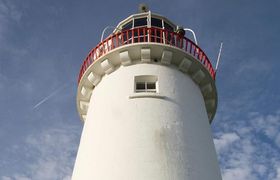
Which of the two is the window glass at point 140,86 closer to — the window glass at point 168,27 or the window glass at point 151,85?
the window glass at point 151,85

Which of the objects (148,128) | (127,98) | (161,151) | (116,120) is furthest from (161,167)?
(127,98)

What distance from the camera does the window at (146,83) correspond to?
8.96 metres

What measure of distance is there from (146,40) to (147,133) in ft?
11.5

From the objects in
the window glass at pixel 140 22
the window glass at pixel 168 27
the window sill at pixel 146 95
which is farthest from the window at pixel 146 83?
the window glass at pixel 168 27

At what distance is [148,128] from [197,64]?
126 inches

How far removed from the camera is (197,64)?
971cm

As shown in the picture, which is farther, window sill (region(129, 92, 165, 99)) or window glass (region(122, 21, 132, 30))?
window glass (region(122, 21, 132, 30))

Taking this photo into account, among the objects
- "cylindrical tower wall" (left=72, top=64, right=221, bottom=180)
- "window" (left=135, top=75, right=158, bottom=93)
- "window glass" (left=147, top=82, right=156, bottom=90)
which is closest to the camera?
"cylindrical tower wall" (left=72, top=64, right=221, bottom=180)

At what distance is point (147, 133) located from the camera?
7.25m

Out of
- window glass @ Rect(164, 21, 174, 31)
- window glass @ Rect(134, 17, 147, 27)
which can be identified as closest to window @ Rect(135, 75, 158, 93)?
window glass @ Rect(134, 17, 147, 27)

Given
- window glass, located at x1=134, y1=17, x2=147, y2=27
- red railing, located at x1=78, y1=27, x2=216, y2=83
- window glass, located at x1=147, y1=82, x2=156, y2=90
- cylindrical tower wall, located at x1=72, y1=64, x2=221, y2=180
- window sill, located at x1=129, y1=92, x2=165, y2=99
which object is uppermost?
window glass, located at x1=134, y1=17, x2=147, y2=27

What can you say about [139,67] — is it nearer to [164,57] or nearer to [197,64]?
[164,57]

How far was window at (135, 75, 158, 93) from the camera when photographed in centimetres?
896

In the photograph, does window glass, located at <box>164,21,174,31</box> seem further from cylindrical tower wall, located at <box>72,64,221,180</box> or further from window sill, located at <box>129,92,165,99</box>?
window sill, located at <box>129,92,165,99</box>
